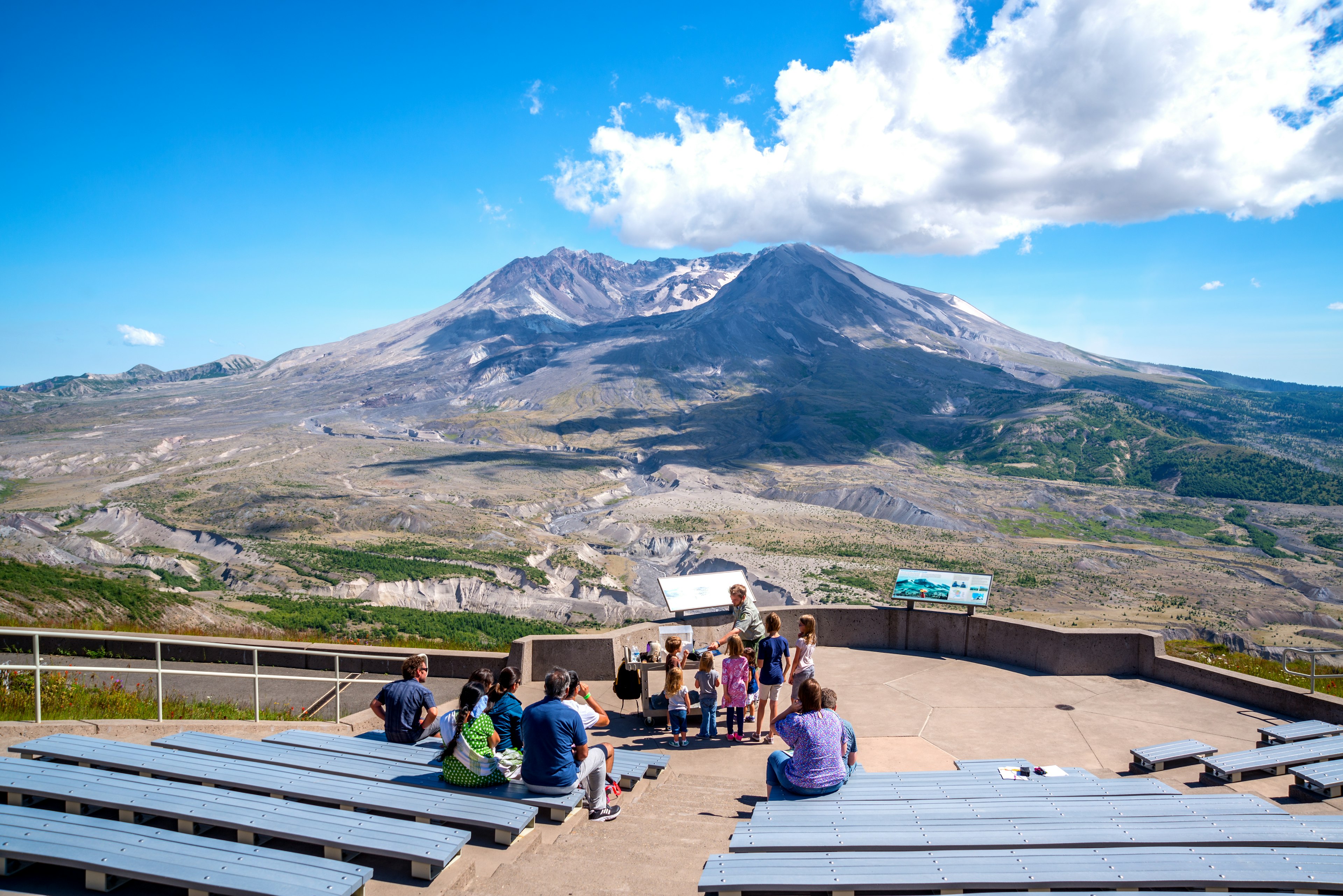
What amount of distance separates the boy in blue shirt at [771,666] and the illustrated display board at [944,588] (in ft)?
13.8

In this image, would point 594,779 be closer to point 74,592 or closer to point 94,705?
point 94,705

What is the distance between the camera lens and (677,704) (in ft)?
28.3

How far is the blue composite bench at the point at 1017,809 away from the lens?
217 inches

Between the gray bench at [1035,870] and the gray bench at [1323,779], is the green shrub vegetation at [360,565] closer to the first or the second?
the gray bench at [1323,779]

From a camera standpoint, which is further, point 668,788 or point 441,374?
point 441,374

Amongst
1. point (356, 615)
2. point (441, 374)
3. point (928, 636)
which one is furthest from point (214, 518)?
point (441, 374)

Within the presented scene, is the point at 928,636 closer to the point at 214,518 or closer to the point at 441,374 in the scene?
the point at 214,518

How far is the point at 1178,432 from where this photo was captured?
15588 cm

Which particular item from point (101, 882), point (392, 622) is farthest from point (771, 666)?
point (392, 622)

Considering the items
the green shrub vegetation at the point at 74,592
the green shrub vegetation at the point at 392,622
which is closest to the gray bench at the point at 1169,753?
the green shrub vegetation at the point at 74,592

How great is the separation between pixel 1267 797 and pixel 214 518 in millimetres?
83209

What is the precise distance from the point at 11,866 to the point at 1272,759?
982cm

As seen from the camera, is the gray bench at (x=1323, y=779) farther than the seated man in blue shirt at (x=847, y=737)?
Yes

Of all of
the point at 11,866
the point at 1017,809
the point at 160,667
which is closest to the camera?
the point at 11,866
